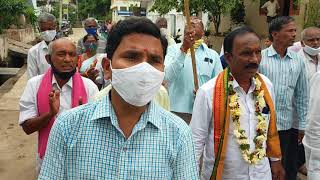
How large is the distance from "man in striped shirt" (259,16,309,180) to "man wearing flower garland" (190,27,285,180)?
113cm

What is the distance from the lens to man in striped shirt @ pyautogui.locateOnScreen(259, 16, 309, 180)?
13.6ft

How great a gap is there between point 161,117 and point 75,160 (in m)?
0.41

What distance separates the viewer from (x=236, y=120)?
9.73 ft

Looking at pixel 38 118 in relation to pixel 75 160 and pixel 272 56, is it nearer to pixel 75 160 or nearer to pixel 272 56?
pixel 75 160

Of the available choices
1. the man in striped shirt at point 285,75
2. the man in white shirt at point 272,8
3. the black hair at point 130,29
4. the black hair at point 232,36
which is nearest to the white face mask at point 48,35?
the man in striped shirt at point 285,75

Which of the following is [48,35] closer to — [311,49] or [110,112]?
[311,49]

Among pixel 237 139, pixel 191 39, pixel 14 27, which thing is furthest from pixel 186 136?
pixel 14 27

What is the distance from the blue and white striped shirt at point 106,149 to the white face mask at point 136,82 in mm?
84

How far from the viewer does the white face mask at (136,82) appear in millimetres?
1740

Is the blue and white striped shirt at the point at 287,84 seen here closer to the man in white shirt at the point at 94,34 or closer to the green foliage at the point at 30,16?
the man in white shirt at the point at 94,34

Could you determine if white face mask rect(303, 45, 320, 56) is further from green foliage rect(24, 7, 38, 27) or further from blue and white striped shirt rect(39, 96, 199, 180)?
green foliage rect(24, 7, 38, 27)

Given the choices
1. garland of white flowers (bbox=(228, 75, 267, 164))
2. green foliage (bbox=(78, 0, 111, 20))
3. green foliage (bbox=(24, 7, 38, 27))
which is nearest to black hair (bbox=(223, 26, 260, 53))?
garland of white flowers (bbox=(228, 75, 267, 164))

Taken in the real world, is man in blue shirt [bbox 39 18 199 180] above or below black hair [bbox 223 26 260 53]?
below

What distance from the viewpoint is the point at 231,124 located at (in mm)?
2996
